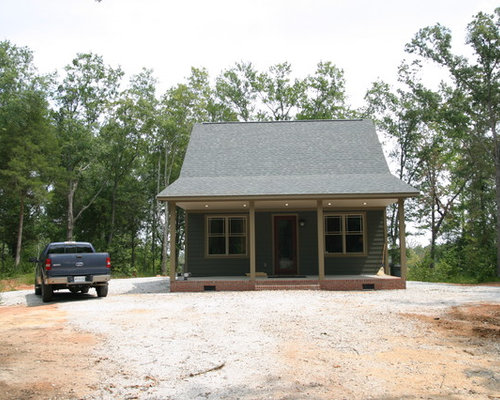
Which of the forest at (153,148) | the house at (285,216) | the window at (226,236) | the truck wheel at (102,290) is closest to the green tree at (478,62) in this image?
the forest at (153,148)

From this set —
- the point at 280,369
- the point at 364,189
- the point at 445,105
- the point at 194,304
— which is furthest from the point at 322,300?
the point at 445,105

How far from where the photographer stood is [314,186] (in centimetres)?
1379

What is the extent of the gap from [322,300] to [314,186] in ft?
13.2

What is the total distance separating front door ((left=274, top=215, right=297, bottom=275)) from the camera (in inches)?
616

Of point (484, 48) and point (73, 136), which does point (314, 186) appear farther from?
point (73, 136)

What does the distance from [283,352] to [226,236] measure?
9.93 m

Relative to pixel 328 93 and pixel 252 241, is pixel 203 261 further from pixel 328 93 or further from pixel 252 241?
pixel 328 93

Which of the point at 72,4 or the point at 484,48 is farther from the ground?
the point at 484,48

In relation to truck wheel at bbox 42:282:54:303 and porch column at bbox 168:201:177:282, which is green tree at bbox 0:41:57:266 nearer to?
porch column at bbox 168:201:177:282

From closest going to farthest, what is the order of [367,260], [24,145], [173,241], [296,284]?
[296,284] < [173,241] < [367,260] < [24,145]

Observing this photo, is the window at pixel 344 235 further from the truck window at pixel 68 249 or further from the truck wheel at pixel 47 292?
the truck wheel at pixel 47 292

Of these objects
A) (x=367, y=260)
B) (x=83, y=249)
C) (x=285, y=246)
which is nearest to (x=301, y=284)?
(x=285, y=246)

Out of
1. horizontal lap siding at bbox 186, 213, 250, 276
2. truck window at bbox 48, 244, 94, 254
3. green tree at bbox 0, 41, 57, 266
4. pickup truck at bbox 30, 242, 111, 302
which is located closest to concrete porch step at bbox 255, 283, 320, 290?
horizontal lap siding at bbox 186, 213, 250, 276

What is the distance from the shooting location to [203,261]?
1572 centimetres
